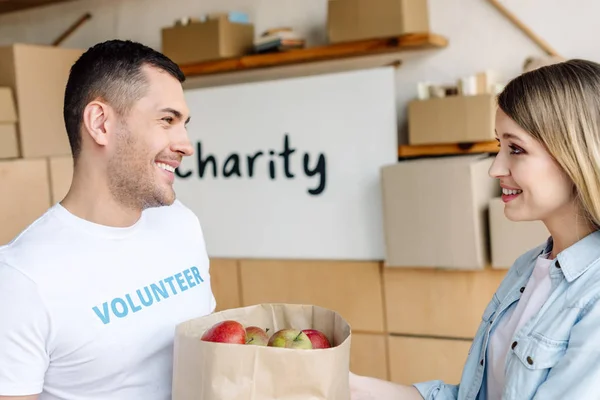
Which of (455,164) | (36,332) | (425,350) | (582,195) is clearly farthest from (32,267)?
(425,350)

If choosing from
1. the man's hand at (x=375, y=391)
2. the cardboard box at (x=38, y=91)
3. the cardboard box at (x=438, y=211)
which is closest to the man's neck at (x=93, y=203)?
the man's hand at (x=375, y=391)

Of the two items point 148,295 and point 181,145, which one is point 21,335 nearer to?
point 148,295

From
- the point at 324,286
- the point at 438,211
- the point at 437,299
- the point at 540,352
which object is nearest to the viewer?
the point at 540,352

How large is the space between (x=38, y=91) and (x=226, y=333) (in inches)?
84.9

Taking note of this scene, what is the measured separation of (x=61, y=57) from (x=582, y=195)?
8.07ft

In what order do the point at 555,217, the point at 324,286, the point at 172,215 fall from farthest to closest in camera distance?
the point at 324,286
the point at 172,215
the point at 555,217

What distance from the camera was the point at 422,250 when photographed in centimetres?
269

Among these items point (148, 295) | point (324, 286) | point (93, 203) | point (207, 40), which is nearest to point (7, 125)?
point (207, 40)

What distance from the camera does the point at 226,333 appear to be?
1234 mm

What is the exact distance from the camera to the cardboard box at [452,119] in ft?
8.66

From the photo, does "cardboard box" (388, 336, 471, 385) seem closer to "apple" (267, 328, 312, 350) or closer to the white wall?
the white wall

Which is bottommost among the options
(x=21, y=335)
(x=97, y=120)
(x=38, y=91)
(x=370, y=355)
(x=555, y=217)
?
(x=370, y=355)

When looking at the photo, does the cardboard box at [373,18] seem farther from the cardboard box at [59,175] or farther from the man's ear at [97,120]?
the man's ear at [97,120]

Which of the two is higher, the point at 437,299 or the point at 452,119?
the point at 452,119
